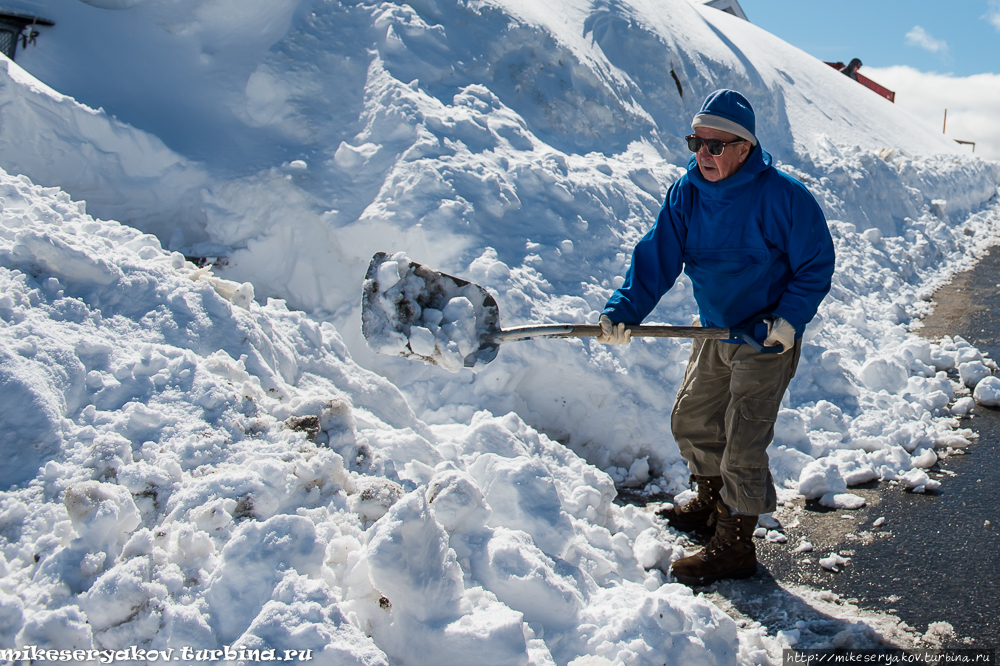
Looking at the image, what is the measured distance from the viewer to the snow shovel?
112 inches

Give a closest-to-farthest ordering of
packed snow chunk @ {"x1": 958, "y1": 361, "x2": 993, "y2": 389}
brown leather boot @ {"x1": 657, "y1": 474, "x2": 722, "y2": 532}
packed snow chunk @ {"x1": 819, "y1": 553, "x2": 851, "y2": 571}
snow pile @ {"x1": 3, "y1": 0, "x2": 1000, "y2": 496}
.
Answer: packed snow chunk @ {"x1": 819, "y1": 553, "x2": 851, "y2": 571}, brown leather boot @ {"x1": 657, "y1": 474, "x2": 722, "y2": 532}, snow pile @ {"x1": 3, "y1": 0, "x2": 1000, "y2": 496}, packed snow chunk @ {"x1": 958, "y1": 361, "x2": 993, "y2": 389}

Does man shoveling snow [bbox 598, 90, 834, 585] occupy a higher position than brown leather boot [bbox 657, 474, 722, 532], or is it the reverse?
man shoveling snow [bbox 598, 90, 834, 585]

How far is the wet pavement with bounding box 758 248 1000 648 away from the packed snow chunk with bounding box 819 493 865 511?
0.14 ft

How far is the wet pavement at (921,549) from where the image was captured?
8.99 ft

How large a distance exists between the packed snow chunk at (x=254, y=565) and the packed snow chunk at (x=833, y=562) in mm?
2175

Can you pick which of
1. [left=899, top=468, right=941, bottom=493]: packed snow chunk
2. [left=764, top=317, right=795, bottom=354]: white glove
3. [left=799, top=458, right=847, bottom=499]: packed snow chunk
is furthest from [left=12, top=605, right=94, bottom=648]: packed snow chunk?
[left=899, top=468, right=941, bottom=493]: packed snow chunk

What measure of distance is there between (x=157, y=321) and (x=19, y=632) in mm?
1398

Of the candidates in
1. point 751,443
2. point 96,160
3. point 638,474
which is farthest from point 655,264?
point 96,160

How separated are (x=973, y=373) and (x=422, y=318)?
4249 mm

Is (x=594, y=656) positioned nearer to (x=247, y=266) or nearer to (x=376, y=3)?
(x=247, y=266)

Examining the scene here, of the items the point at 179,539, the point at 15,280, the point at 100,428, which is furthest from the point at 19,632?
the point at 15,280

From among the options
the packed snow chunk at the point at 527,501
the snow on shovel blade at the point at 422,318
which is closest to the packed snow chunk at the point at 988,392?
the packed snow chunk at the point at 527,501

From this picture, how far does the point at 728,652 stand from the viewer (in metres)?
2.39

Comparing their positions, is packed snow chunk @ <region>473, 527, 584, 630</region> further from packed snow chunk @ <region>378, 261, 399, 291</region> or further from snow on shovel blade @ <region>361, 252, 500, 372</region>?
packed snow chunk @ <region>378, 261, 399, 291</region>
